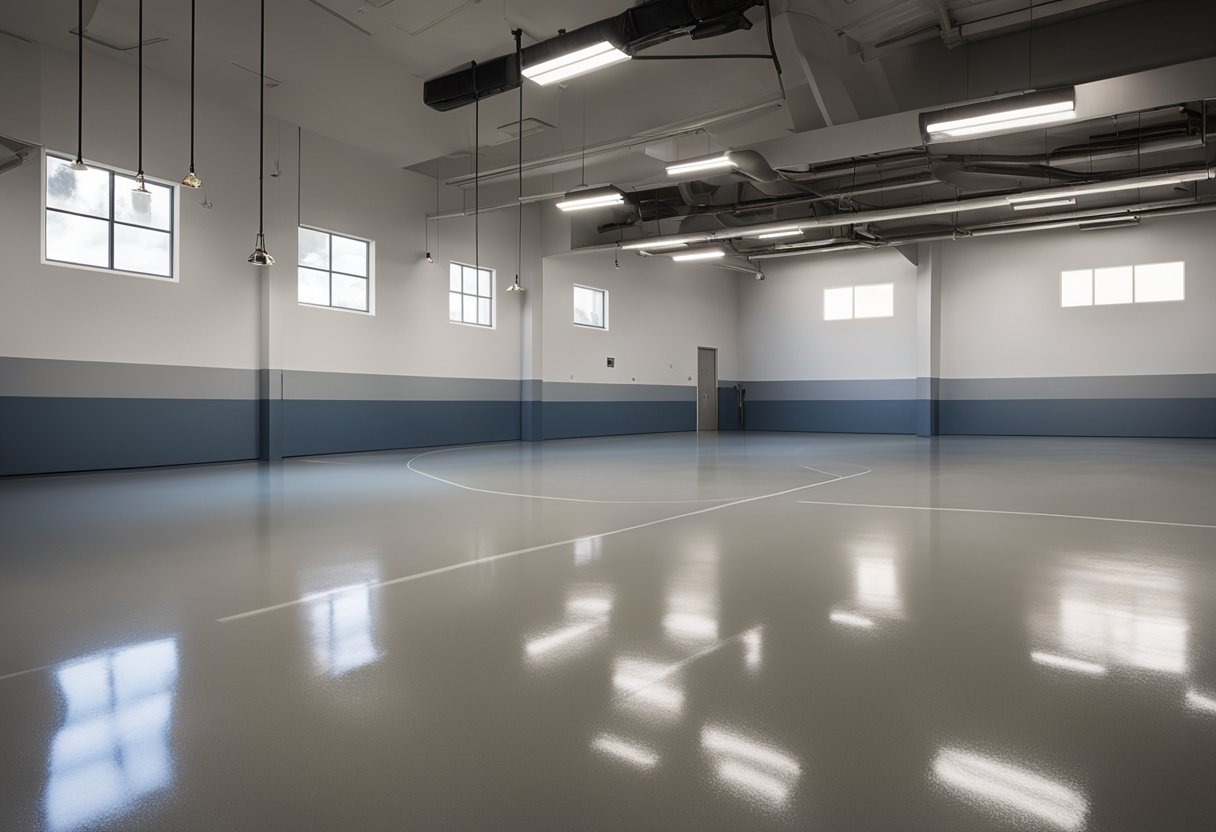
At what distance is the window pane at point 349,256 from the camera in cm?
1331

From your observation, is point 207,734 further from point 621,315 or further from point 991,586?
point 621,315

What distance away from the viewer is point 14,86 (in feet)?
29.3

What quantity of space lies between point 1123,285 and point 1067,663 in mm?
18885

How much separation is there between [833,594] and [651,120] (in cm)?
837

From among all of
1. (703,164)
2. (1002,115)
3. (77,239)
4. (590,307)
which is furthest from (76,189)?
(1002,115)

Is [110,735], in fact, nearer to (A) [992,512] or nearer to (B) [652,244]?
(A) [992,512]

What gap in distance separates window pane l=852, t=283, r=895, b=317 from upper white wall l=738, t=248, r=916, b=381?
17 cm

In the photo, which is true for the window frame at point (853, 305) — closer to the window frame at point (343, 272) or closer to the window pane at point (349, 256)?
the window frame at point (343, 272)

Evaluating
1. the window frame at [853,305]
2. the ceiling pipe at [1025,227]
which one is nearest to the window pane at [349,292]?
the ceiling pipe at [1025,227]

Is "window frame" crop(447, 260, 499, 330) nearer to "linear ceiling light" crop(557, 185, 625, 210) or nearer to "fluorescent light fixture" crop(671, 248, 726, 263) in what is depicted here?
"fluorescent light fixture" crop(671, 248, 726, 263)

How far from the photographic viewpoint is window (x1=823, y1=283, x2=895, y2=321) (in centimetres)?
2056

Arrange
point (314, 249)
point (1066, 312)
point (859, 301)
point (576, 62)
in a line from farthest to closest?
point (859, 301) < point (1066, 312) < point (314, 249) < point (576, 62)

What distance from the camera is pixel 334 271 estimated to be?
13258 mm

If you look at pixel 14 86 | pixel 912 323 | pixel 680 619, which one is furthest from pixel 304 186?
pixel 912 323
